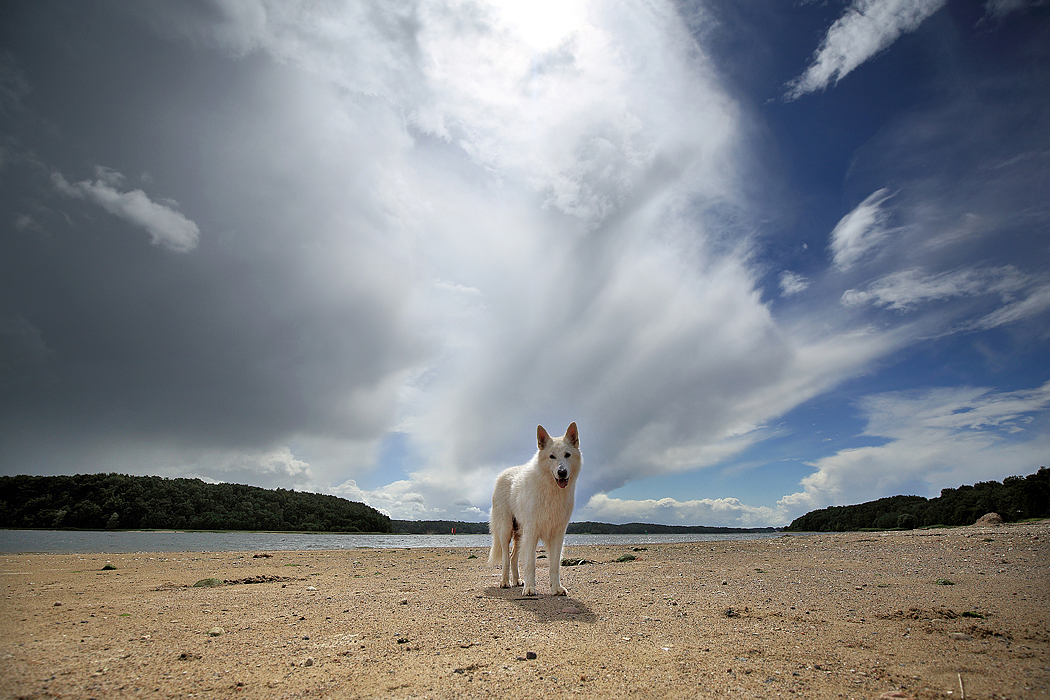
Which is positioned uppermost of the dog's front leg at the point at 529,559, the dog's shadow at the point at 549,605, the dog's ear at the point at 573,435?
the dog's ear at the point at 573,435

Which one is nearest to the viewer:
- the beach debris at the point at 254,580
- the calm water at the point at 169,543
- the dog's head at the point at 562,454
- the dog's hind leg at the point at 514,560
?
the dog's head at the point at 562,454

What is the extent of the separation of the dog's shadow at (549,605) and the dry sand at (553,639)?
2.1 inches

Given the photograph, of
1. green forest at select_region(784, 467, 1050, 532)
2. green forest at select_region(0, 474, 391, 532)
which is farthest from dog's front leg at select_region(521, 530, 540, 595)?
green forest at select_region(0, 474, 391, 532)

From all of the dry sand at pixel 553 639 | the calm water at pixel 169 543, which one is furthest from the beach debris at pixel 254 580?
the calm water at pixel 169 543

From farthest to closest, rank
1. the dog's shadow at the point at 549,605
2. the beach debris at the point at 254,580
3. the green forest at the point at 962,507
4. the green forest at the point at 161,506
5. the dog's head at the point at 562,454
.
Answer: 1. the green forest at the point at 161,506
2. the green forest at the point at 962,507
3. the beach debris at the point at 254,580
4. the dog's head at the point at 562,454
5. the dog's shadow at the point at 549,605

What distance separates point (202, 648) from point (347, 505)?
90.2m

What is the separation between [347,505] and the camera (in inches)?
3346

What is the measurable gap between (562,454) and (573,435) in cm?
46

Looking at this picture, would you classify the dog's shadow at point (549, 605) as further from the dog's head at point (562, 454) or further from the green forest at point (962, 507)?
the green forest at point (962, 507)

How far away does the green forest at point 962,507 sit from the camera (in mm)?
31969

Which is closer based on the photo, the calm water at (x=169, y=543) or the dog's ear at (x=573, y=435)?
the dog's ear at (x=573, y=435)

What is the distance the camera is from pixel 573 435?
8078mm

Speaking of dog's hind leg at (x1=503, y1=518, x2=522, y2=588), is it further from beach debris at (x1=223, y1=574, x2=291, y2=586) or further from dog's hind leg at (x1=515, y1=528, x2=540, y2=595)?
beach debris at (x1=223, y1=574, x2=291, y2=586)

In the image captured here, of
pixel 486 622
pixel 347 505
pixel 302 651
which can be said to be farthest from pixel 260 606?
pixel 347 505
